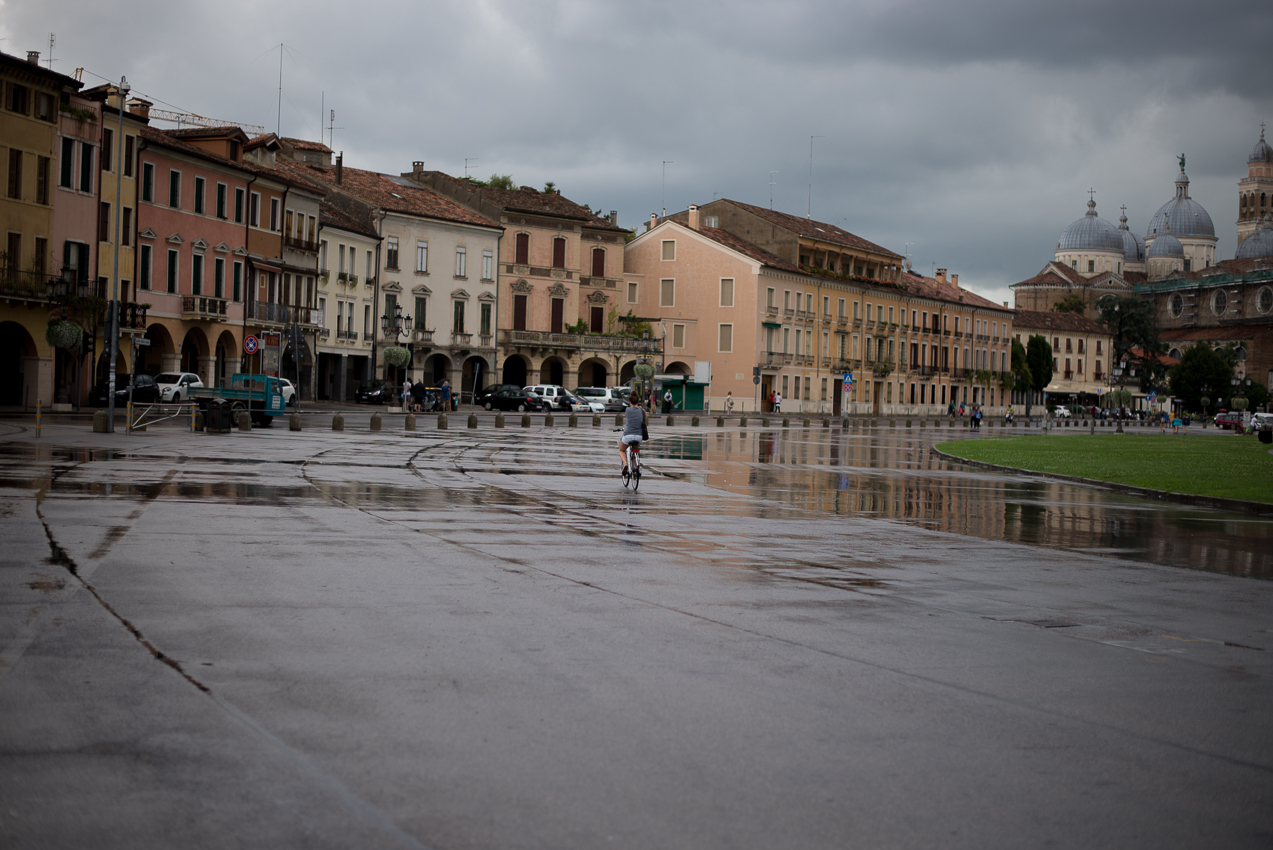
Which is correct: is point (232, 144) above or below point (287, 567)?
above

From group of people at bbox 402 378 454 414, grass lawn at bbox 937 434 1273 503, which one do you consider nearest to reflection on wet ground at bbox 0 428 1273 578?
grass lawn at bbox 937 434 1273 503

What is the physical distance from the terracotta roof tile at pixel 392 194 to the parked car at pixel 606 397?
1362cm

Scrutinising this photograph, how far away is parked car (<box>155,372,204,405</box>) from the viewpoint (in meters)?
51.9

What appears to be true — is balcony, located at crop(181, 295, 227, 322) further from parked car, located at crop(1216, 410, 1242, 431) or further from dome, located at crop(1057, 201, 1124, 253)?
dome, located at crop(1057, 201, 1124, 253)

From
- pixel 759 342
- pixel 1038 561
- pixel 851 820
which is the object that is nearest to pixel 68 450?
pixel 1038 561

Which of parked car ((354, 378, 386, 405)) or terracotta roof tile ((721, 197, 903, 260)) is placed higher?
terracotta roof tile ((721, 197, 903, 260))

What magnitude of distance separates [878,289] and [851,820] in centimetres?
10563

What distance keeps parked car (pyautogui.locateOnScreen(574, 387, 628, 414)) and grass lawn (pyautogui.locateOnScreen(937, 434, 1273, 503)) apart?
87.9 feet

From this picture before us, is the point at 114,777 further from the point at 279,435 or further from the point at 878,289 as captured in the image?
the point at 878,289

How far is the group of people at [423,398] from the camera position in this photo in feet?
199

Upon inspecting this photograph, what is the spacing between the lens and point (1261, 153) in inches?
7515

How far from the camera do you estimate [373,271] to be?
7612cm

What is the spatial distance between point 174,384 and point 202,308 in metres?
6.36

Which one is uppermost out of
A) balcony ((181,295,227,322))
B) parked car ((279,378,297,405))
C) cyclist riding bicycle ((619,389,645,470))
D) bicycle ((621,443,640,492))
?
balcony ((181,295,227,322))
